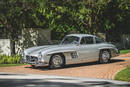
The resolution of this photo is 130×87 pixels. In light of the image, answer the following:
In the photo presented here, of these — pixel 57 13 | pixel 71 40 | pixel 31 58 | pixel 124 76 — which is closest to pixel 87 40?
pixel 71 40

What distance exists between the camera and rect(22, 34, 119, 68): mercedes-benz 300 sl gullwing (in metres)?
12.0

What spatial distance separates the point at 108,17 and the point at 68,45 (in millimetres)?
11689

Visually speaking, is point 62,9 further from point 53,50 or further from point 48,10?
point 53,50

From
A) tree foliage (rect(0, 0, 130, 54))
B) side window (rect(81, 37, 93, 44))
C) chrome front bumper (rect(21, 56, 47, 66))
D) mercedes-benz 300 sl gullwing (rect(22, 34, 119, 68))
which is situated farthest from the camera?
tree foliage (rect(0, 0, 130, 54))

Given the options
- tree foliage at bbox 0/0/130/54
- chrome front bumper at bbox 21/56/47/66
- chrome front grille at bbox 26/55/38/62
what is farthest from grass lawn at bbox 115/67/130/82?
tree foliage at bbox 0/0/130/54

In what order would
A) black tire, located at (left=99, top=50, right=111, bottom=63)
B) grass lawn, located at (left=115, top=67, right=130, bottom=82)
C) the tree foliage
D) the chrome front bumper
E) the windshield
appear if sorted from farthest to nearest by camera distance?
1. the tree foliage
2. black tire, located at (left=99, top=50, right=111, bottom=63)
3. the windshield
4. the chrome front bumper
5. grass lawn, located at (left=115, top=67, right=130, bottom=82)

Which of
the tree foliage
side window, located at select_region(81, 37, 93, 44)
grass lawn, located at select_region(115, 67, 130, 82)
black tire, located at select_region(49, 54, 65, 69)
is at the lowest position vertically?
grass lawn, located at select_region(115, 67, 130, 82)

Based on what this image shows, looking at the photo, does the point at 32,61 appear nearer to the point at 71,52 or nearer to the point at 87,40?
the point at 71,52

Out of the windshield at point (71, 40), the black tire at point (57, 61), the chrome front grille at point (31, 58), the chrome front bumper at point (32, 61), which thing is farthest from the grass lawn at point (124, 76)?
the chrome front grille at point (31, 58)

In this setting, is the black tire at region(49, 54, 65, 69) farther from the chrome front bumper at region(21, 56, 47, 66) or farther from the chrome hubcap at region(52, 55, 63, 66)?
the chrome front bumper at region(21, 56, 47, 66)

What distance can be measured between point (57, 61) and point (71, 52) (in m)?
0.81

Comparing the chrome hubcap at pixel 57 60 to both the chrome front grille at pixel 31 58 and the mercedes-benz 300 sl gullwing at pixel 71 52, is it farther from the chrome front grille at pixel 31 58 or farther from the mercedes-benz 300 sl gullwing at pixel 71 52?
the chrome front grille at pixel 31 58

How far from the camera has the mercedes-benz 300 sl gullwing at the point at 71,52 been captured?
1202 cm

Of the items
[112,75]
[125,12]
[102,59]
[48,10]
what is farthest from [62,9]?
[112,75]
